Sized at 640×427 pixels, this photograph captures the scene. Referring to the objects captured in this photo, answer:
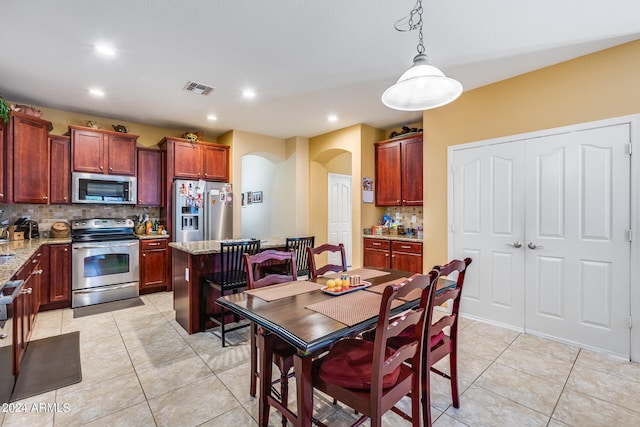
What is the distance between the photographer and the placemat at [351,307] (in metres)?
1.49

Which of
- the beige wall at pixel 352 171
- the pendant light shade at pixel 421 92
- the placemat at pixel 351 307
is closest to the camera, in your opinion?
the placemat at pixel 351 307

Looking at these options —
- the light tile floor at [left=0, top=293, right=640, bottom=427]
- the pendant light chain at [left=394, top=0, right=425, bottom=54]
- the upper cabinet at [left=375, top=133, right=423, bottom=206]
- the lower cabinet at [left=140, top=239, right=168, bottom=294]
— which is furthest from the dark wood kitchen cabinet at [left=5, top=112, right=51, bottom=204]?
the upper cabinet at [left=375, top=133, right=423, bottom=206]

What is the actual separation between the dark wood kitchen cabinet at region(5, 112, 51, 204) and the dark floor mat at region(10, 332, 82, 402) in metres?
1.88

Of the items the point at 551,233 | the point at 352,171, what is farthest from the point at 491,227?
the point at 352,171

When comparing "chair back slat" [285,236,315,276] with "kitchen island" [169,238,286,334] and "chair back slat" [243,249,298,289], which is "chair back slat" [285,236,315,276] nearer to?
"kitchen island" [169,238,286,334]

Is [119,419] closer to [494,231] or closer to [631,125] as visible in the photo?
[494,231]

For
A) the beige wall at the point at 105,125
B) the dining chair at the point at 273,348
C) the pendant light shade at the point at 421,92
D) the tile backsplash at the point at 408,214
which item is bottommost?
the dining chair at the point at 273,348

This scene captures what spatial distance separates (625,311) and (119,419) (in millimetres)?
3941

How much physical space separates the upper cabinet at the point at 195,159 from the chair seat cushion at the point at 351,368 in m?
4.13

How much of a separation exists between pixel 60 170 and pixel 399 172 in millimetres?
4759

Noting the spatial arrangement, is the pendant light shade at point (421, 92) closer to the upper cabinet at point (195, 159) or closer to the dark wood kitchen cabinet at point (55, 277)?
the upper cabinet at point (195, 159)

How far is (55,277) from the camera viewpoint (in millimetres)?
3805

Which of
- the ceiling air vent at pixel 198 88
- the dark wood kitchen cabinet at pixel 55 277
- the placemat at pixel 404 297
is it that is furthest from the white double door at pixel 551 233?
the dark wood kitchen cabinet at pixel 55 277

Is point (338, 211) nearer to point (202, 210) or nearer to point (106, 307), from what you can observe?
point (202, 210)
